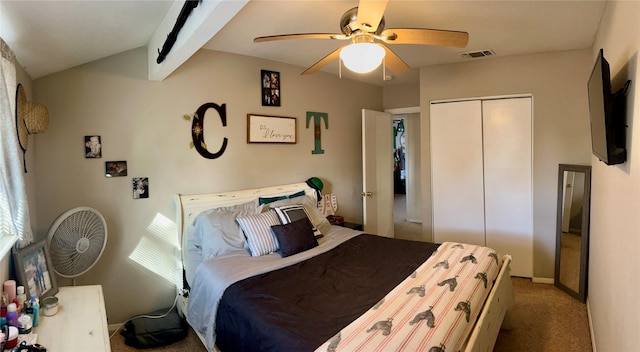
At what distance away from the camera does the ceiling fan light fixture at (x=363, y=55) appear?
1.86 m

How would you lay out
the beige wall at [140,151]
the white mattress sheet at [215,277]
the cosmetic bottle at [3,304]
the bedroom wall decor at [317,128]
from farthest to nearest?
the bedroom wall decor at [317,128] → the beige wall at [140,151] → the white mattress sheet at [215,277] → the cosmetic bottle at [3,304]

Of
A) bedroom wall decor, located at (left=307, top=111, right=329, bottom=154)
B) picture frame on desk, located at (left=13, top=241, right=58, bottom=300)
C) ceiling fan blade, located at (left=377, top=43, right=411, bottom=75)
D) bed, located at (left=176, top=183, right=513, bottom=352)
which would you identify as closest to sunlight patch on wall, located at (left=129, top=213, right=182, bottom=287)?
bed, located at (left=176, top=183, right=513, bottom=352)

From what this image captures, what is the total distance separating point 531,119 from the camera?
361 centimetres

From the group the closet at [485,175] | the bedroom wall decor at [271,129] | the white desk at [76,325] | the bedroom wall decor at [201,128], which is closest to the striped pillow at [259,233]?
the bedroom wall decor at [201,128]

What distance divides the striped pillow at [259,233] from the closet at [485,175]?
217cm

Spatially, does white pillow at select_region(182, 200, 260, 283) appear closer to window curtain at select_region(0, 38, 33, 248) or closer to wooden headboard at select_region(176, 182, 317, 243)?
wooden headboard at select_region(176, 182, 317, 243)

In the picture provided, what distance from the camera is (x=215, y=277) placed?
7.55 ft

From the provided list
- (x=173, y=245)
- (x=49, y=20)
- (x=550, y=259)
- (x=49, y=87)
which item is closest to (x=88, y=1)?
(x=49, y=20)

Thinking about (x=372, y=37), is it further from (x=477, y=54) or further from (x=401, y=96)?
(x=401, y=96)

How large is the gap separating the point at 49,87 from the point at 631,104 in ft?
10.9

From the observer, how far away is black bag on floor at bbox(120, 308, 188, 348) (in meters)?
2.50

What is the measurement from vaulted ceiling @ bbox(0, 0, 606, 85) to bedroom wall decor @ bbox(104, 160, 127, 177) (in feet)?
2.34

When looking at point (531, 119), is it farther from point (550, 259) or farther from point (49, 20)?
point (49, 20)

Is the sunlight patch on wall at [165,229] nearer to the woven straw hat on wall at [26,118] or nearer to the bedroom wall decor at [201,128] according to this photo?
the bedroom wall decor at [201,128]
